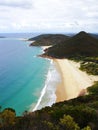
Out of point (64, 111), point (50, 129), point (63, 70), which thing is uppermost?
point (50, 129)

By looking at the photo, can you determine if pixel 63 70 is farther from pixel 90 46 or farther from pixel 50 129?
pixel 50 129

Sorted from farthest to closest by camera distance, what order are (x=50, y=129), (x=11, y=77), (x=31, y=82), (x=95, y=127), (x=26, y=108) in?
(x=11, y=77), (x=31, y=82), (x=26, y=108), (x=95, y=127), (x=50, y=129)

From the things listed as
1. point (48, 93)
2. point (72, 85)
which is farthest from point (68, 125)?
point (72, 85)

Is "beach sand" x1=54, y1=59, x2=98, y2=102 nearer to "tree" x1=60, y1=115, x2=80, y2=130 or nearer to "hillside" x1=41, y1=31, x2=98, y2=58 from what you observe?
"tree" x1=60, y1=115, x2=80, y2=130

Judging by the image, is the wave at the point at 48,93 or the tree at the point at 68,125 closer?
the tree at the point at 68,125

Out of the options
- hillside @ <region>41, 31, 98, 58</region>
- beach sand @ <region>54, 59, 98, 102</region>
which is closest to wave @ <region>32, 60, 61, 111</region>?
beach sand @ <region>54, 59, 98, 102</region>

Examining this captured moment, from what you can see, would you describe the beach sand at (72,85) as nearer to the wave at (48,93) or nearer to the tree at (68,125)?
the wave at (48,93)

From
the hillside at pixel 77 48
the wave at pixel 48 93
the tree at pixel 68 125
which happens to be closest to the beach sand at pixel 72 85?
the wave at pixel 48 93

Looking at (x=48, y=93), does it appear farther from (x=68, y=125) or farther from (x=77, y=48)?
(x=77, y=48)

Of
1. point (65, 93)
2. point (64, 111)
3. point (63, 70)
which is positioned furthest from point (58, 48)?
point (64, 111)
